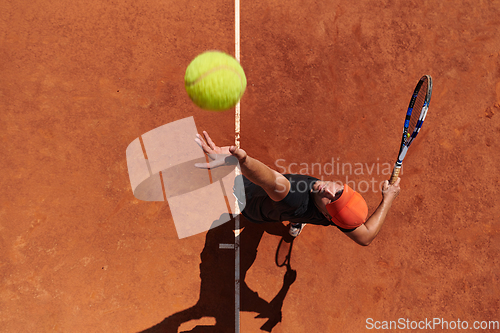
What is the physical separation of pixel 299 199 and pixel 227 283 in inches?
92.1

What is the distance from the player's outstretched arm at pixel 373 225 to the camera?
3.08 meters

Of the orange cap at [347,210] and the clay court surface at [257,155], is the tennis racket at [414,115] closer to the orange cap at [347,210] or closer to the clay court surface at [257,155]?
the clay court surface at [257,155]

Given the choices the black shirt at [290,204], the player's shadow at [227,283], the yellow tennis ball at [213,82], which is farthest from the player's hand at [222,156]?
the player's shadow at [227,283]

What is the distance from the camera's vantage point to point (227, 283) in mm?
4387

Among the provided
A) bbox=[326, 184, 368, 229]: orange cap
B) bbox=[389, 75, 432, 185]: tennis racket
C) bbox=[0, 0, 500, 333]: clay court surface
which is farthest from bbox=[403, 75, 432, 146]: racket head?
bbox=[326, 184, 368, 229]: orange cap

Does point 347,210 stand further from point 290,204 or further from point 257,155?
point 257,155

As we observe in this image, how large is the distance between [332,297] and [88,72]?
570cm

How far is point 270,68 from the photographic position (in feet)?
15.8

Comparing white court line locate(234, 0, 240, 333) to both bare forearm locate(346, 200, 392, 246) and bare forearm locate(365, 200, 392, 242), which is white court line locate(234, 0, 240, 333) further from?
bare forearm locate(365, 200, 392, 242)

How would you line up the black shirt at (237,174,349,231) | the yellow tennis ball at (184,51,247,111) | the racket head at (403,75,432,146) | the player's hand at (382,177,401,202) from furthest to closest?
1. the racket head at (403,75,432,146)
2. the player's hand at (382,177,401,202)
3. the black shirt at (237,174,349,231)
4. the yellow tennis ball at (184,51,247,111)

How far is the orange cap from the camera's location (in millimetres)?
2721

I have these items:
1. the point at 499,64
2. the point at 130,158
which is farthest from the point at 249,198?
the point at 499,64

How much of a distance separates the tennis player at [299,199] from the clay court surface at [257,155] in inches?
53.5

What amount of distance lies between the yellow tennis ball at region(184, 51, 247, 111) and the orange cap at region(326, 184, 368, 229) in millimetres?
1500
